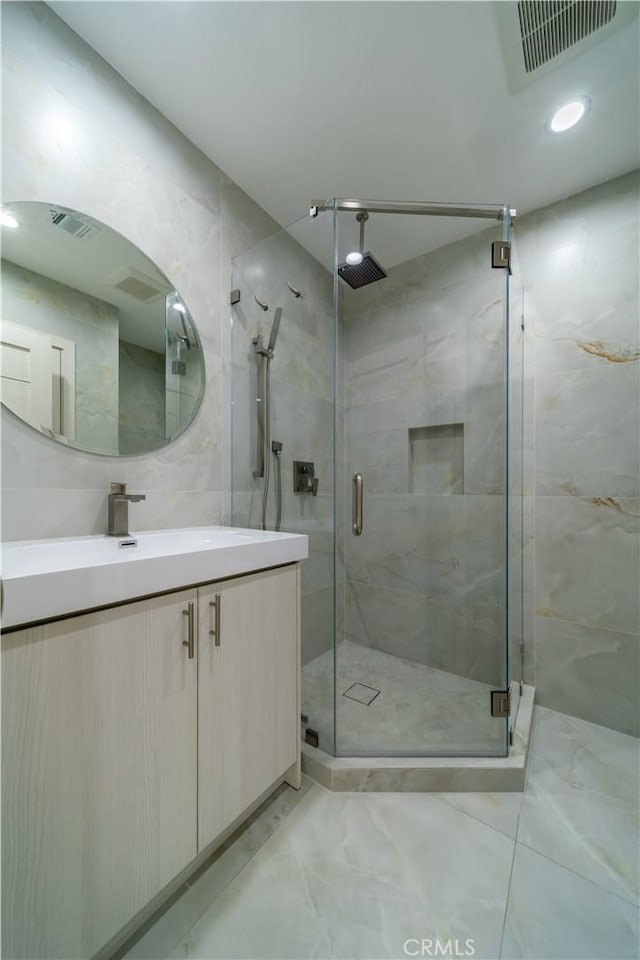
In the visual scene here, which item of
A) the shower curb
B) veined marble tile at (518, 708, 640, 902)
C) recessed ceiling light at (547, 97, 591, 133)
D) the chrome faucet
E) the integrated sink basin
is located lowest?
veined marble tile at (518, 708, 640, 902)

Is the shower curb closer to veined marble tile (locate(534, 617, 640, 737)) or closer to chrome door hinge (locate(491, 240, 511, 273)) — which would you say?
veined marble tile (locate(534, 617, 640, 737))

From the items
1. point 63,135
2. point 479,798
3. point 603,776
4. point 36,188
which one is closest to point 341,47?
point 63,135

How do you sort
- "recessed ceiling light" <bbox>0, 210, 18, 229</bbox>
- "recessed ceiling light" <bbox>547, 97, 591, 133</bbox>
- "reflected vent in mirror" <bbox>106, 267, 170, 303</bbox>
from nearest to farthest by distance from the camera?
"recessed ceiling light" <bbox>0, 210, 18, 229</bbox>, "reflected vent in mirror" <bbox>106, 267, 170, 303</bbox>, "recessed ceiling light" <bbox>547, 97, 591, 133</bbox>

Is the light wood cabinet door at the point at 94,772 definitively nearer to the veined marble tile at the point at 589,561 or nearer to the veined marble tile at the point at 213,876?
the veined marble tile at the point at 213,876

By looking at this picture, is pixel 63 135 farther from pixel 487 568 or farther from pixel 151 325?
pixel 487 568

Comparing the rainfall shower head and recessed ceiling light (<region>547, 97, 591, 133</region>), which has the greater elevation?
recessed ceiling light (<region>547, 97, 591, 133</region>)

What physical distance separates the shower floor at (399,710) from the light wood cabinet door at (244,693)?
0.95 feet

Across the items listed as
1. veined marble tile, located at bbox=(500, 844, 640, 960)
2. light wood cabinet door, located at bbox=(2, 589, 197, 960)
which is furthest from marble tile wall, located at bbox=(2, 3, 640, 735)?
veined marble tile, located at bbox=(500, 844, 640, 960)

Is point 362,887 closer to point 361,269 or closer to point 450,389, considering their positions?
point 450,389

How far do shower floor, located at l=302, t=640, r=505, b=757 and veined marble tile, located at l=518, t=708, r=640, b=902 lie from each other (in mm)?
195

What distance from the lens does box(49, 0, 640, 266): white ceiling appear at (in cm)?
106

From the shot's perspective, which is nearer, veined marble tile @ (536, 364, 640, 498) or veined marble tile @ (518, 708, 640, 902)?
veined marble tile @ (518, 708, 640, 902)

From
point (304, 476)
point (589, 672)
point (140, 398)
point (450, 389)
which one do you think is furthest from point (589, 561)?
point (140, 398)

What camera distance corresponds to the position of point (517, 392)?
1.80m
